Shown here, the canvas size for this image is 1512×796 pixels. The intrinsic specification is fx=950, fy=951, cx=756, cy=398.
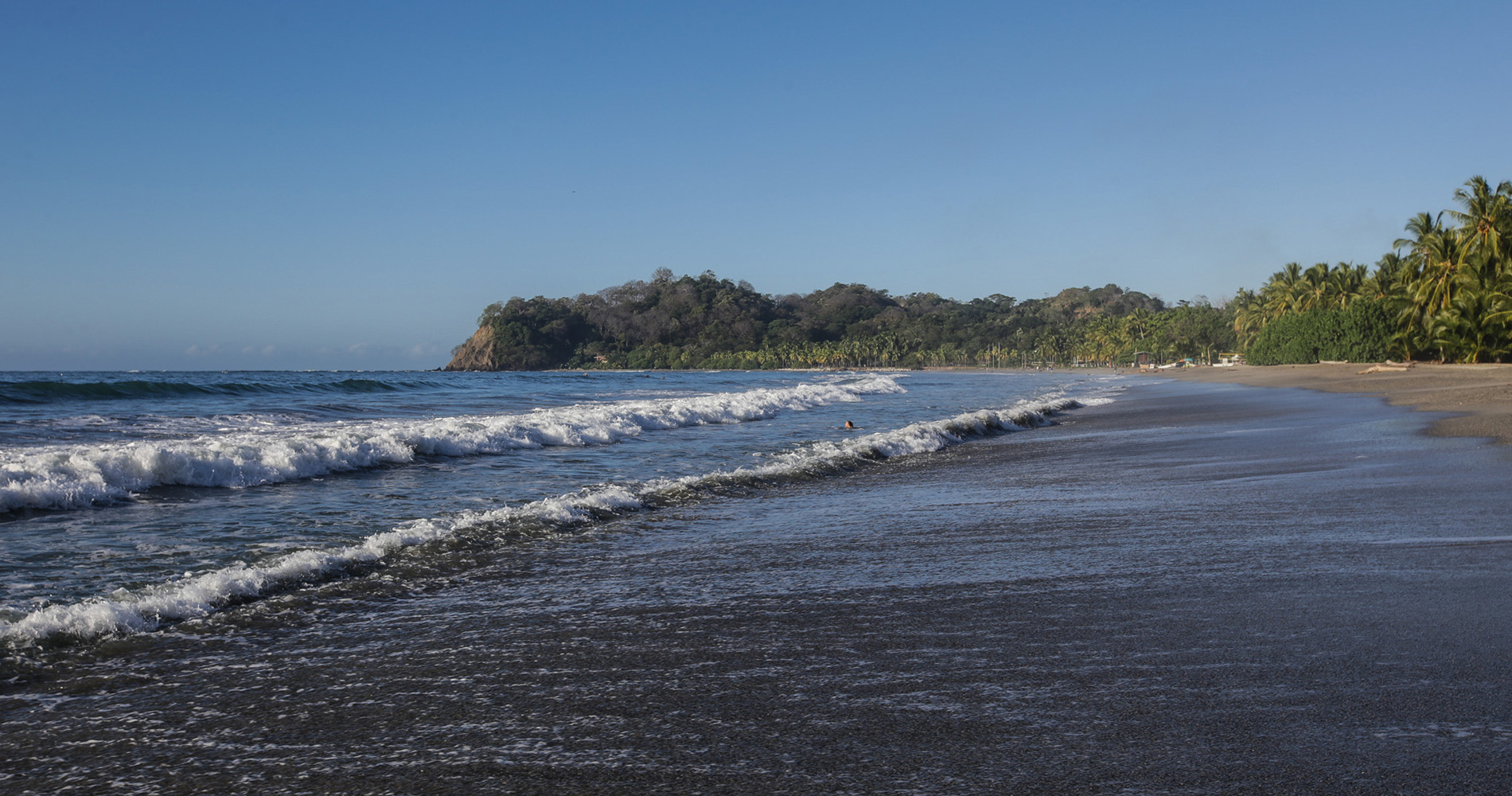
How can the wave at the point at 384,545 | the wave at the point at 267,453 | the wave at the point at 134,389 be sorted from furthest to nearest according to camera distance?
the wave at the point at 134,389 → the wave at the point at 267,453 → the wave at the point at 384,545

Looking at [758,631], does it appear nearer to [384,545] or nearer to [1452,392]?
[384,545]

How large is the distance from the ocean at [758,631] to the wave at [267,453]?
62 mm

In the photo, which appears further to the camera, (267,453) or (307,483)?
(267,453)

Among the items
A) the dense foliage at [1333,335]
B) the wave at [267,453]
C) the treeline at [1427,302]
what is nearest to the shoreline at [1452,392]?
the treeline at [1427,302]

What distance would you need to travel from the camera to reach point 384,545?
6645 mm

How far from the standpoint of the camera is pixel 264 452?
38.6ft

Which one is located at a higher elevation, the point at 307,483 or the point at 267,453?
the point at 267,453

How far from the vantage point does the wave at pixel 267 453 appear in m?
9.32

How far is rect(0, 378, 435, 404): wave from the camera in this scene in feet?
84.9

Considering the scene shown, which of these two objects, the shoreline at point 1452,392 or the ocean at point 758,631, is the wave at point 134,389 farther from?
the shoreline at point 1452,392

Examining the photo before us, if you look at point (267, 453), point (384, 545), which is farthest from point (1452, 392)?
point (384, 545)

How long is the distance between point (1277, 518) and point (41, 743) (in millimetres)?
7475

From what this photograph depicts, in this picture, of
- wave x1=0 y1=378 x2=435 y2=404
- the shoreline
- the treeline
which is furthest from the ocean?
the treeline

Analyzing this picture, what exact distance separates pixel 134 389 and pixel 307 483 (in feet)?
81.3
